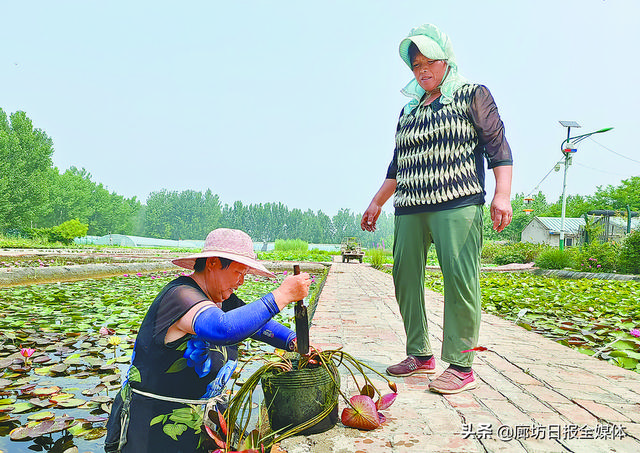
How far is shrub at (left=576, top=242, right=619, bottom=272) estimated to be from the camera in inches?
453

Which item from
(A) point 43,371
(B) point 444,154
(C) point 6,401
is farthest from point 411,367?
(A) point 43,371

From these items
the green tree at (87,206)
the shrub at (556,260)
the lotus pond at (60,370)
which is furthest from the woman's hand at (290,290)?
the green tree at (87,206)

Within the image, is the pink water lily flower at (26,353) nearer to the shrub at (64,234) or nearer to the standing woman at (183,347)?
the standing woman at (183,347)

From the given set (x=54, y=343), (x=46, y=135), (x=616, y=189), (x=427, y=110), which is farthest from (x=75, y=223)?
(x=616, y=189)

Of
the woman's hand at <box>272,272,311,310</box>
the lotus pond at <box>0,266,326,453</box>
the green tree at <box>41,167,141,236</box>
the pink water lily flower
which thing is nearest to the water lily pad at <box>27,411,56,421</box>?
the lotus pond at <box>0,266,326,453</box>

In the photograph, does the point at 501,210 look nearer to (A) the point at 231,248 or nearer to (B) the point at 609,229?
(A) the point at 231,248

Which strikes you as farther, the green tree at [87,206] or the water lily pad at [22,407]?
the green tree at [87,206]

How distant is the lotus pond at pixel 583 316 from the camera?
2.99 m

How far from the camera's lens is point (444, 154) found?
2.04 metres

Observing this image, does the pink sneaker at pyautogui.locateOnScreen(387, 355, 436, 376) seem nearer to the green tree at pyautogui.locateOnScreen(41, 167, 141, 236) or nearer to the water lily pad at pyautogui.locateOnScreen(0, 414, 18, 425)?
the water lily pad at pyautogui.locateOnScreen(0, 414, 18, 425)

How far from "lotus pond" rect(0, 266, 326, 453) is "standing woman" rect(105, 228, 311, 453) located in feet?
1.41

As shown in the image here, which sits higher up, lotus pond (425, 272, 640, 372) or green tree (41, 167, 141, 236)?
green tree (41, 167, 141, 236)

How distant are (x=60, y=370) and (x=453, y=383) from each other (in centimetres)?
218

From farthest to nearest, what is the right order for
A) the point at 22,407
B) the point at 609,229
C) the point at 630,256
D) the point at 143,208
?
the point at 143,208, the point at 609,229, the point at 630,256, the point at 22,407
